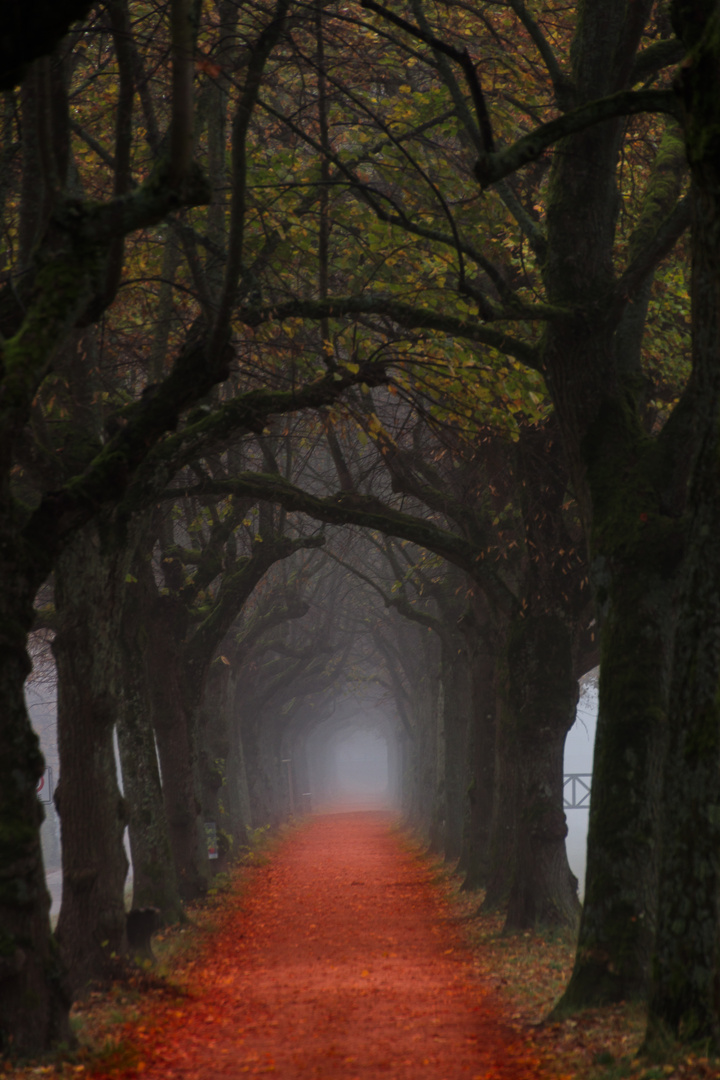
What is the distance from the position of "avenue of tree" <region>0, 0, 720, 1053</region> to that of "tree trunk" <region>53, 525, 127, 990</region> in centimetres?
3

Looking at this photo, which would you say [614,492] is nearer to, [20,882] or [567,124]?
[567,124]

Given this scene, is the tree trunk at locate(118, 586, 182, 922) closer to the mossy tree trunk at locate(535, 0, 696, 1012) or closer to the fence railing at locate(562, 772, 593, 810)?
the fence railing at locate(562, 772, 593, 810)

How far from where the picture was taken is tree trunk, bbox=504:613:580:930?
12.3 meters

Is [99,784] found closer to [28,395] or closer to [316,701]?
[28,395]

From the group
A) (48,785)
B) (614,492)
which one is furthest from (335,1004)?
(48,785)

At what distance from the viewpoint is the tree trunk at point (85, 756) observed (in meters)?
9.40

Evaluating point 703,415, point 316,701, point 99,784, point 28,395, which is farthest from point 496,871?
point 316,701

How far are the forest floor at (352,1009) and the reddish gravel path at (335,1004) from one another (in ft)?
0.07

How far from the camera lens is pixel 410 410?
11.6 m

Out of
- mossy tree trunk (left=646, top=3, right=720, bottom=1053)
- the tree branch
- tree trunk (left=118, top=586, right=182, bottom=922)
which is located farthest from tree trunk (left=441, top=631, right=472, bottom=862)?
the tree branch

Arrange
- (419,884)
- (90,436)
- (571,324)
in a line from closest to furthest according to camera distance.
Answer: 1. (571,324)
2. (90,436)
3. (419,884)

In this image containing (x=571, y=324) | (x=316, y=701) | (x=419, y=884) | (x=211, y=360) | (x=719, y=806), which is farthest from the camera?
(x=316, y=701)

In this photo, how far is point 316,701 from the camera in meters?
50.9

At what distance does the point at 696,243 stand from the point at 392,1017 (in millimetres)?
6594
